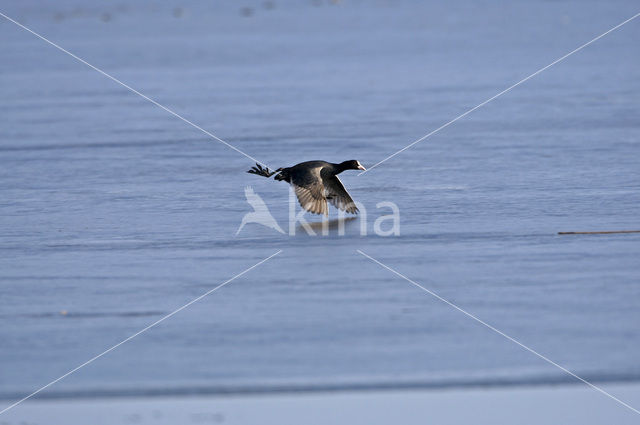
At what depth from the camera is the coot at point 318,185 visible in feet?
29.4

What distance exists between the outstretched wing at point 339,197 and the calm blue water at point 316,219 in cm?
33

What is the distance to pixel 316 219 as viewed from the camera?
9328mm

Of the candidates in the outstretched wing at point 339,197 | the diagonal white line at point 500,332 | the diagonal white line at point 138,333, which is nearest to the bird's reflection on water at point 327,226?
the outstretched wing at point 339,197

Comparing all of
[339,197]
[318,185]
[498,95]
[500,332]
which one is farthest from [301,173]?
[498,95]

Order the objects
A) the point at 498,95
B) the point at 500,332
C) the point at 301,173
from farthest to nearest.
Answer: the point at 498,95
the point at 301,173
the point at 500,332

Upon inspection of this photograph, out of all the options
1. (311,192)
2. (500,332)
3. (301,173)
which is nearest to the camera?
(500,332)

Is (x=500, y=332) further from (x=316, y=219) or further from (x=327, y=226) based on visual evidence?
(x=316, y=219)

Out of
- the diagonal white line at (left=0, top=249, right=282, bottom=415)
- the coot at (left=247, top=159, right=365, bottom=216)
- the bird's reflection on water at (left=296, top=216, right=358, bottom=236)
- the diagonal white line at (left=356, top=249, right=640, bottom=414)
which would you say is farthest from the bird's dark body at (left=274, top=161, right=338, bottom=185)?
the diagonal white line at (left=356, top=249, right=640, bottom=414)

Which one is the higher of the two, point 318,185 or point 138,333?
point 318,185

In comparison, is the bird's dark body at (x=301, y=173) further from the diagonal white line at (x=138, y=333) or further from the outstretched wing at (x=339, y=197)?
the diagonal white line at (x=138, y=333)

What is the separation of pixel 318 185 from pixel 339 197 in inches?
14.5

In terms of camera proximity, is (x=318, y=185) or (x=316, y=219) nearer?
(x=318, y=185)

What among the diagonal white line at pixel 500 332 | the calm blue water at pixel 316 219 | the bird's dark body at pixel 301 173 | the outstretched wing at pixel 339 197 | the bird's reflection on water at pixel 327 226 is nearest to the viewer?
the diagonal white line at pixel 500 332

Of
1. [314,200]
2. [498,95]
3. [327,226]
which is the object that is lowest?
[327,226]
